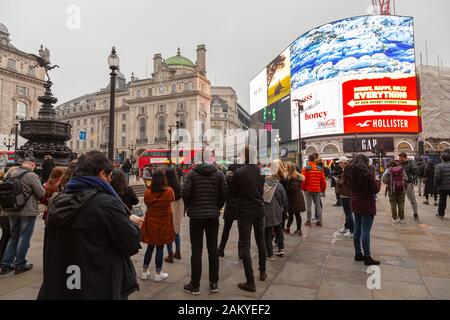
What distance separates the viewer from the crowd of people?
6.99 ft

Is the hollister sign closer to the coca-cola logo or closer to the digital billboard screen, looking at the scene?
the digital billboard screen

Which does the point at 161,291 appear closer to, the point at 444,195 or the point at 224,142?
the point at 444,195

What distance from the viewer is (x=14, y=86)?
164ft

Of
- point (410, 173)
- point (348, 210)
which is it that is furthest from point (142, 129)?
point (348, 210)

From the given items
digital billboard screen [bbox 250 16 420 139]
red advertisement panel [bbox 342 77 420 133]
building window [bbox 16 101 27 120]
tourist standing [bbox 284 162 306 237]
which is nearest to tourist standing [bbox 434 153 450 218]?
tourist standing [bbox 284 162 306 237]

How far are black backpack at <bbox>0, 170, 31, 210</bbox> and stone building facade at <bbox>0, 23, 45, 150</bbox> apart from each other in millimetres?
51992

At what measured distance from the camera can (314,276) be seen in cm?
456

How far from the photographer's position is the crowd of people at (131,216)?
2.13 meters

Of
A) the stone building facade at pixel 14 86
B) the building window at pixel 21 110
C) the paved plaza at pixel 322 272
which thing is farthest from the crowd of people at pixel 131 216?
the building window at pixel 21 110

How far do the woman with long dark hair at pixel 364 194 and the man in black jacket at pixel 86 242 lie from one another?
13.9 ft

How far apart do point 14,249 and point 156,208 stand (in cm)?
258
